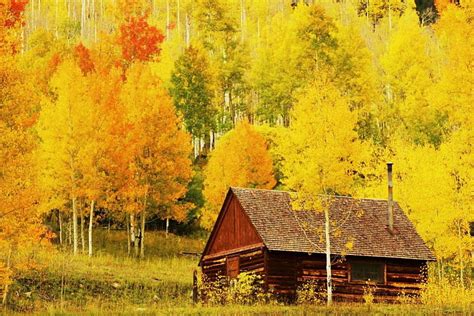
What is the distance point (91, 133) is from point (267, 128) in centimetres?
1857

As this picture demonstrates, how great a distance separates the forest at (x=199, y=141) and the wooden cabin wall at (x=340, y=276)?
190 cm

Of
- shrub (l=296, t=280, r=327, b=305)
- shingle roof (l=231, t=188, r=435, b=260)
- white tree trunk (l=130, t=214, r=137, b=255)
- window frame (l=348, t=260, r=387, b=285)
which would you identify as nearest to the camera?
shrub (l=296, t=280, r=327, b=305)

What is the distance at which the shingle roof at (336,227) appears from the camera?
33.3 m

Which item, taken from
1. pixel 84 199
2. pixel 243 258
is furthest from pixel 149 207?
pixel 243 258

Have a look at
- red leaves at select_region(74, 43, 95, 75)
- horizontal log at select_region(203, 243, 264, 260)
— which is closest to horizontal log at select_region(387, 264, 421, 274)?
horizontal log at select_region(203, 243, 264, 260)

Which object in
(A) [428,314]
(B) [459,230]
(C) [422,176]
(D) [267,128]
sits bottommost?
(A) [428,314]

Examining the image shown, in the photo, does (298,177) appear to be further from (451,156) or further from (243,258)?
(451,156)

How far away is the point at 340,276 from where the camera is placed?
3409cm

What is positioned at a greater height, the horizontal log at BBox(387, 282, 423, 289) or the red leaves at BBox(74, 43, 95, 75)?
the red leaves at BBox(74, 43, 95, 75)

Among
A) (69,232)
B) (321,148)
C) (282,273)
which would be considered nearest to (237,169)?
(69,232)

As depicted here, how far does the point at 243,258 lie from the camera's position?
34.9 metres

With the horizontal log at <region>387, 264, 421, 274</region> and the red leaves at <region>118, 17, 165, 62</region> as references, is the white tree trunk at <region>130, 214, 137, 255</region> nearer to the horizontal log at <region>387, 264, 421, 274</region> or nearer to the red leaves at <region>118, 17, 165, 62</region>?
the horizontal log at <region>387, 264, 421, 274</region>

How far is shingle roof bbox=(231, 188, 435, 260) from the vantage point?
1312 inches

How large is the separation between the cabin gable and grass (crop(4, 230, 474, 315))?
2.70 metres
